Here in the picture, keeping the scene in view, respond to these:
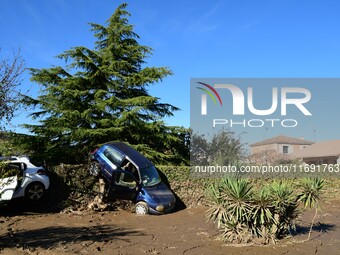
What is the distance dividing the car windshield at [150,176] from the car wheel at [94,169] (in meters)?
1.91

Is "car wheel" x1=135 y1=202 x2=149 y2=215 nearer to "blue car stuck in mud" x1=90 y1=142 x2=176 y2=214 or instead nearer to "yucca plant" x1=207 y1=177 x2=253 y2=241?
"blue car stuck in mud" x1=90 y1=142 x2=176 y2=214

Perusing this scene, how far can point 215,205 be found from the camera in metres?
8.39

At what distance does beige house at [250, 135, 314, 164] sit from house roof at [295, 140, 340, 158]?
77.2 inches

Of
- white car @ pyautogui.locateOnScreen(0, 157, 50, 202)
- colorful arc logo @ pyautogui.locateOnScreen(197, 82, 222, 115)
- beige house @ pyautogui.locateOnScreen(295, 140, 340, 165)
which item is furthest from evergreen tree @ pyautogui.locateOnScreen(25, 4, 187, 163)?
beige house @ pyautogui.locateOnScreen(295, 140, 340, 165)

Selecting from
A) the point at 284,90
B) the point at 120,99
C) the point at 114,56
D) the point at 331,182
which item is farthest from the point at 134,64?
the point at 331,182

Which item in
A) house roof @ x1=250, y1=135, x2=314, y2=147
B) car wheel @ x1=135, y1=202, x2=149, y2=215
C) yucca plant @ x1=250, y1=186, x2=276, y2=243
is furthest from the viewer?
house roof @ x1=250, y1=135, x2=314, y2=147

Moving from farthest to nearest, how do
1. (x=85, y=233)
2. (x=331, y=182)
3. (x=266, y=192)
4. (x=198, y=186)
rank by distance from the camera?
1. (x=331, y=182)
2. (x=198, y=186)
3. (x=85, y=233)
4. (x=266, y=192)

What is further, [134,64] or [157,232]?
[134,64]

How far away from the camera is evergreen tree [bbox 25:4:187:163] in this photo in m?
20.0

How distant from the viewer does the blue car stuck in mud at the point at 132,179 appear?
13703 millimetres

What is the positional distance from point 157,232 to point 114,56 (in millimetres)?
14723

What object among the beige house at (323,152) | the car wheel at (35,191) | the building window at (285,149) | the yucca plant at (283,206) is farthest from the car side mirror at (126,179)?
the beige house at (323,152)

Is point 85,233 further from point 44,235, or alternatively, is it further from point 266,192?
point 266,192

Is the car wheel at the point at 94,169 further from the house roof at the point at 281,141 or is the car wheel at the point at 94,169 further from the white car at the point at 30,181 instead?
the house roof at the point at 281,141
